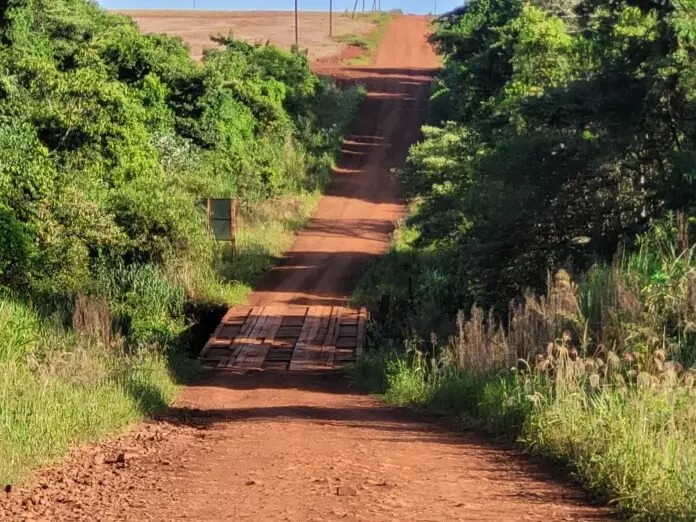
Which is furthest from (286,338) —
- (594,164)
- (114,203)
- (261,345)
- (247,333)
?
(594,164)

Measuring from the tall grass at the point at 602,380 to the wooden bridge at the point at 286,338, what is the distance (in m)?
4.15

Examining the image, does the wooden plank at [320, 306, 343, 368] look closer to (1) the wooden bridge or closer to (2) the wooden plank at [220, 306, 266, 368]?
(1) the wooden bridge

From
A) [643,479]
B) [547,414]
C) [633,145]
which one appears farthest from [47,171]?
[643,479]

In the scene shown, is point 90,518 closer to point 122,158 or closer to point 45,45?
point 122,158

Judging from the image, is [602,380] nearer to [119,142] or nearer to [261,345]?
[261,345]

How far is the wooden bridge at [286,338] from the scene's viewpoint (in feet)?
63.2

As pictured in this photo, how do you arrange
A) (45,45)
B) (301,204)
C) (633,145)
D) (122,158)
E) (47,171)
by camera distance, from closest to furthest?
(633,145)
(47,171)
(122,158)
(45,45)
(301,204)

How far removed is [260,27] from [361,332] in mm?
70940

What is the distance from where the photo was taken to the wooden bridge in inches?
758

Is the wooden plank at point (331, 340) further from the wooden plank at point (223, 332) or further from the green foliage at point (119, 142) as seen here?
the green foliage at point (119, 142)

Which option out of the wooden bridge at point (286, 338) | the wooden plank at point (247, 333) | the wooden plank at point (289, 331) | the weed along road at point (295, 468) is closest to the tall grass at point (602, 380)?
the weed along road at point (295, 468)

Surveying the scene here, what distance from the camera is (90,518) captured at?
265 inches

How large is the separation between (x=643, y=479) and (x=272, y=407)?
7944 millimetres

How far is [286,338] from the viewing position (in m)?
21.3
